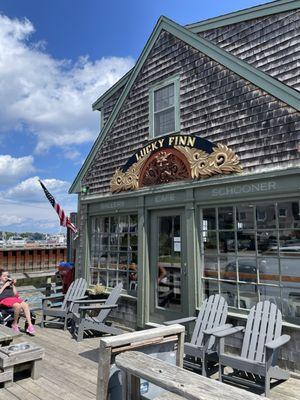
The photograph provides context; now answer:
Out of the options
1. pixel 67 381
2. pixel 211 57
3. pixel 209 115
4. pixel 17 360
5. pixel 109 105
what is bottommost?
pixel 67 381

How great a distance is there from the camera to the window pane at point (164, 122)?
6.10m

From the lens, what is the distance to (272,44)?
559 cm

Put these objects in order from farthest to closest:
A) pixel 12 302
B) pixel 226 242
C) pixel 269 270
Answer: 1. pixel 12 302
2. pixel 226 242
3. pixel 269 270

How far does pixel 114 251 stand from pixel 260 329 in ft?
12.1

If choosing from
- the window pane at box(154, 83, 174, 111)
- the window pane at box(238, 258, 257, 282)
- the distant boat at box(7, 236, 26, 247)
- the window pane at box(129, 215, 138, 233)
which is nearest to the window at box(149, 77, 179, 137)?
the window pane at box(154, 83, 174, 111)

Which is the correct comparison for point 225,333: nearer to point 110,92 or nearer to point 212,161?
point 212,161

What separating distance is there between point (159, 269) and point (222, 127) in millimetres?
2588

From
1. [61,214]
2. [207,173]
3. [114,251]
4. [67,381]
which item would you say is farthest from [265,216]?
[61,214]

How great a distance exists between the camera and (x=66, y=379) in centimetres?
411

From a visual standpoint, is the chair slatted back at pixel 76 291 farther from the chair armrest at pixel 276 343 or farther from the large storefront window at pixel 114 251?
the chair armrest at pixel 276 343

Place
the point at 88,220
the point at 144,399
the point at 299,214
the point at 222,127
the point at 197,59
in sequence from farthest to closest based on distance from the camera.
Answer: the point at 88,220 < the point at 197,59 < the point at 222,127 < the point at 299,214 < the point at 144,399

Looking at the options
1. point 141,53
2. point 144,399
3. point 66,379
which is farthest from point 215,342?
point 141,53

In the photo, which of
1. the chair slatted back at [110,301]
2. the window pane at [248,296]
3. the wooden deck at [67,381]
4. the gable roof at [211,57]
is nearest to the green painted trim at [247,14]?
the gable roof at [211,57]

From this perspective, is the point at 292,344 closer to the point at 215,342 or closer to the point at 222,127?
the point at 215,342
